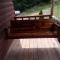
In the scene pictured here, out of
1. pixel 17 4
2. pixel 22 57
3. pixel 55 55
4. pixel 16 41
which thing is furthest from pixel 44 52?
pixel 17 4

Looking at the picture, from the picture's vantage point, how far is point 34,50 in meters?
5.14

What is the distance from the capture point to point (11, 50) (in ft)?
16.9

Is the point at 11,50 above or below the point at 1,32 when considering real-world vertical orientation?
below

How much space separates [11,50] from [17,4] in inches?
141

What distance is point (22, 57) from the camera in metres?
4.55

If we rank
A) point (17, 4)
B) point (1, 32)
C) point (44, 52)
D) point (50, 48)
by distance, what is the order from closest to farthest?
point (1, 32)
point (44, 52)
point (50, 48)
point (17, 4)

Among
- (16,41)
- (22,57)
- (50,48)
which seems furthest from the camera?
(16,41)

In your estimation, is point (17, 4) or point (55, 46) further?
point (17, 4)

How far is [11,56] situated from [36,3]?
433cm

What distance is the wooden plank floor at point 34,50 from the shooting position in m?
4.54

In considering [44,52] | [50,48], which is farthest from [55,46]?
[44,52]

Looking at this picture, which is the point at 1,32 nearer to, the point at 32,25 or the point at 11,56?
the point at 11,56

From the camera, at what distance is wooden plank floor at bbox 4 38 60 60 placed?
454 cm

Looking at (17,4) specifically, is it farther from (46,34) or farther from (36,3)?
(46,34)
